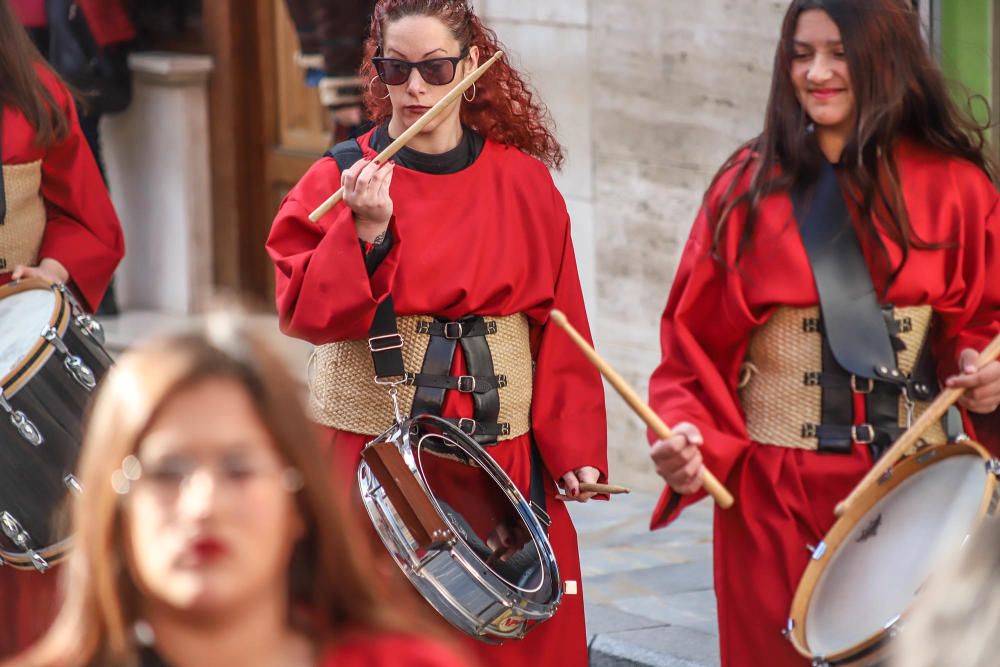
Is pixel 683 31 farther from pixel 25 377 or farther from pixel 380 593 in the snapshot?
pixel 380 593

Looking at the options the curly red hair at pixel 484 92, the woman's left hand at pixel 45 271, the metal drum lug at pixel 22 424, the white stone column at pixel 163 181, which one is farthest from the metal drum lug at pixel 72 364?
the white stone column at pixel 163 181

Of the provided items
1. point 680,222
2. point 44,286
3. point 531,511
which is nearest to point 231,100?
point 680,222

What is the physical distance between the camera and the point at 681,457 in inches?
141

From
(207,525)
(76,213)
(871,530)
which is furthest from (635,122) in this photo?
(207,525)

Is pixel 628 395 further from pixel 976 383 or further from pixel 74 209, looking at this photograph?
pixel 74 209

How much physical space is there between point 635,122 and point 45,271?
9.25 ft

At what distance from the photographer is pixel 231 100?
31.1 feet

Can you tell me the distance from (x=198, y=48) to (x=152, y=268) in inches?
43.8

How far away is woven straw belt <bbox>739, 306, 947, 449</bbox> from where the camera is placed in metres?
3.81

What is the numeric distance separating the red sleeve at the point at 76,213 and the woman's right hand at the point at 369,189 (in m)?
1.12

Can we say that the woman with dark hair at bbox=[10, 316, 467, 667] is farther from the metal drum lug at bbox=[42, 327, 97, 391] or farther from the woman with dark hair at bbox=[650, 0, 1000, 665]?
the metal drum lug at bbox=[42, 327, 97, 391]

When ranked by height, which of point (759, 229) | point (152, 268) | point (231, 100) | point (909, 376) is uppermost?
point (759, 229)

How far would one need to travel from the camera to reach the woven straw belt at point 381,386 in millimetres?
4000

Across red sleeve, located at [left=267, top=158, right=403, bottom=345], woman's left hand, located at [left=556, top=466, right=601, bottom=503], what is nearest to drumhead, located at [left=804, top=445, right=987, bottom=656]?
woman's left hand, located at [left=556, top=466, right=601, bottom=503]
